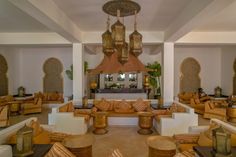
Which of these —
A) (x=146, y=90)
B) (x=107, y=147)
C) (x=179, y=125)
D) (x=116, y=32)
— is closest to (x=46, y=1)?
(x=116, y=32)

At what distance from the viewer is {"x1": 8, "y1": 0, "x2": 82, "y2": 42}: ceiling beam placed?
3450mm

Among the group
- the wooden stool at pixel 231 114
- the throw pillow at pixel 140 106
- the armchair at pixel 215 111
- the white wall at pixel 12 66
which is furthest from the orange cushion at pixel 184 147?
the white wall at pixel 12 66

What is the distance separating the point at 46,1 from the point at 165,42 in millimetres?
4850

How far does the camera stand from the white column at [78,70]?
785cm

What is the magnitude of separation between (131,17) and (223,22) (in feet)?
9.24

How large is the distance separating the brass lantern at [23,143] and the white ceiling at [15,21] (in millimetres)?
2943

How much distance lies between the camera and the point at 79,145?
386 centimetres

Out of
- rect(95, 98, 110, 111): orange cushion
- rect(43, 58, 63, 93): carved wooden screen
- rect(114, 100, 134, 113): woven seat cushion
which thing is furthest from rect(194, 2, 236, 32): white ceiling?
rect(43, 58, 63, 93): carved wooden screen

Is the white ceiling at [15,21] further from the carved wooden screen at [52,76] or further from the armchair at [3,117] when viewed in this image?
the carved wooden screen at [52,76]

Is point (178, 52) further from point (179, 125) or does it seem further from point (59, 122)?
point (59, 122)

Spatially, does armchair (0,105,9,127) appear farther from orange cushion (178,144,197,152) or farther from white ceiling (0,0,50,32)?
orange cushion (178,144,197,152)

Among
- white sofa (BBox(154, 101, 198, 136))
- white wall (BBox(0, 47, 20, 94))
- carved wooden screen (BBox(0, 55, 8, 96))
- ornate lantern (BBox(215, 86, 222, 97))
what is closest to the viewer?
white sofa (BBox(154, 101, 198, 136))

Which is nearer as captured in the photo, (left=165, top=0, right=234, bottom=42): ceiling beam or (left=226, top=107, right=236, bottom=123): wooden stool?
(left=165, top=0, right=234, bottom=42): ceiling beam

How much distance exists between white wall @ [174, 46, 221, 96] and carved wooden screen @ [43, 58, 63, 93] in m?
6.76
